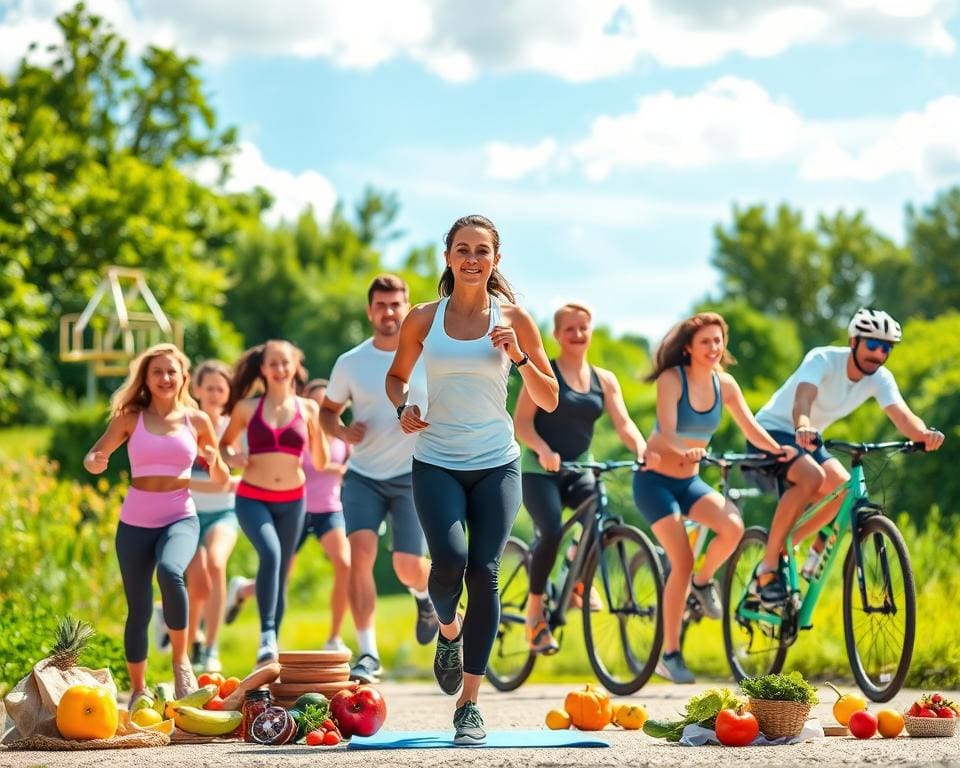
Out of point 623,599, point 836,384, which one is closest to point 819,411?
point 836,384

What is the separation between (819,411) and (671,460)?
3.17ft

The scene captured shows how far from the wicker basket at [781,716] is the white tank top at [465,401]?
1615 mm

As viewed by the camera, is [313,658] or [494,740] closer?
[494,740]

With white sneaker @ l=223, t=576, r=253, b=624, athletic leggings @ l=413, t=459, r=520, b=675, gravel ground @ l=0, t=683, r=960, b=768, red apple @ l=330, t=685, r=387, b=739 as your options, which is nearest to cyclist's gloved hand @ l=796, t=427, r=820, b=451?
gravel ground @ l=0, t=683, r=960, b=768

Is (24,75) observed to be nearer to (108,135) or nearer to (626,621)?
(108,135)

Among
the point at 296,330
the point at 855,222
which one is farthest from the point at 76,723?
the point at 855,222

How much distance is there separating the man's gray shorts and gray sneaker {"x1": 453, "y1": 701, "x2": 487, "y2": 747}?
8.09 ft

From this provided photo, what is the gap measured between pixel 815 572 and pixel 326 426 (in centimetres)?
303

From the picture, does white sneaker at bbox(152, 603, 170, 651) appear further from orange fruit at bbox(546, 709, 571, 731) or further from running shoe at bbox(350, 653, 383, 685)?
orange fruit at bbox(546, 709, 571, 731)

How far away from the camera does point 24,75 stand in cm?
4162

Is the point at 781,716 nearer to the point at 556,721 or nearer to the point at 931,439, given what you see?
the point at 556,721

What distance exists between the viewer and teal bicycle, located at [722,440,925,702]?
8648 mm

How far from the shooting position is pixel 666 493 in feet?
31.3

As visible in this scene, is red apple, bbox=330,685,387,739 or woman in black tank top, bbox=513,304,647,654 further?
woman in black tank top, bbox=513,304,647,654
